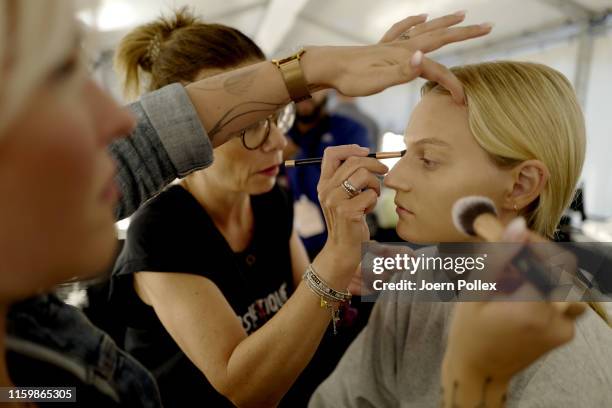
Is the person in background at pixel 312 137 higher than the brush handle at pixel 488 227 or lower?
lower

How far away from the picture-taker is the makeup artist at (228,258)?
0.65 metres

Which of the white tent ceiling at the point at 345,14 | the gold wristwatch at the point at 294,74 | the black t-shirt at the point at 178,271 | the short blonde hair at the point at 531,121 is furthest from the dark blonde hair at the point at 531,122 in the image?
the white tent ceiling at the point at 345,14

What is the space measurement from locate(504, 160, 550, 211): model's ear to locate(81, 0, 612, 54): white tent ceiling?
2.01m

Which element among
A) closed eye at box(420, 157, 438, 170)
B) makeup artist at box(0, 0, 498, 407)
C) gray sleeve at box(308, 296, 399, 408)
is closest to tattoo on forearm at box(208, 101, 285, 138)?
makeup artist at box(0, 0, 498, 407)

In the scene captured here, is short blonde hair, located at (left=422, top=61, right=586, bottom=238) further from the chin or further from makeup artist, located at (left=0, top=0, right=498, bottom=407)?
the chin

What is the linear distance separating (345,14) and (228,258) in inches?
164

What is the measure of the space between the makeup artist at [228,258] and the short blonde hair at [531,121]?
15cm

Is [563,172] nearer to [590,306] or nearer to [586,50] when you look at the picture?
[590,306]

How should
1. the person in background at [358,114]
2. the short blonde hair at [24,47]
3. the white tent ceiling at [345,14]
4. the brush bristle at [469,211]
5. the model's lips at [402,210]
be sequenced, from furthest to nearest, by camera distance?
the white tent ceiling at [345,14] < the person in background at [358,114] < the model's lips at [402,210] < the brush bristle at [469,211] < the short blonde hair at [24,47]

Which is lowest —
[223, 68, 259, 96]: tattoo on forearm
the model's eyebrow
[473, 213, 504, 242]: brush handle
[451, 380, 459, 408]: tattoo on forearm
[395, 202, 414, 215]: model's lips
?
[395, 202, 414, 215]: model's lips

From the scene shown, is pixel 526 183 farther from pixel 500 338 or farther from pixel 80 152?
pixel 80 152

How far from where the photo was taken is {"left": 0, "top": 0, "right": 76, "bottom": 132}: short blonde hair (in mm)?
250

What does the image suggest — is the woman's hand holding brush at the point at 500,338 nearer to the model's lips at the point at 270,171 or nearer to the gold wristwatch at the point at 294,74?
the gold wristwatch at the point at 294,74

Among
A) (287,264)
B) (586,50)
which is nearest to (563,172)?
(287,264)
